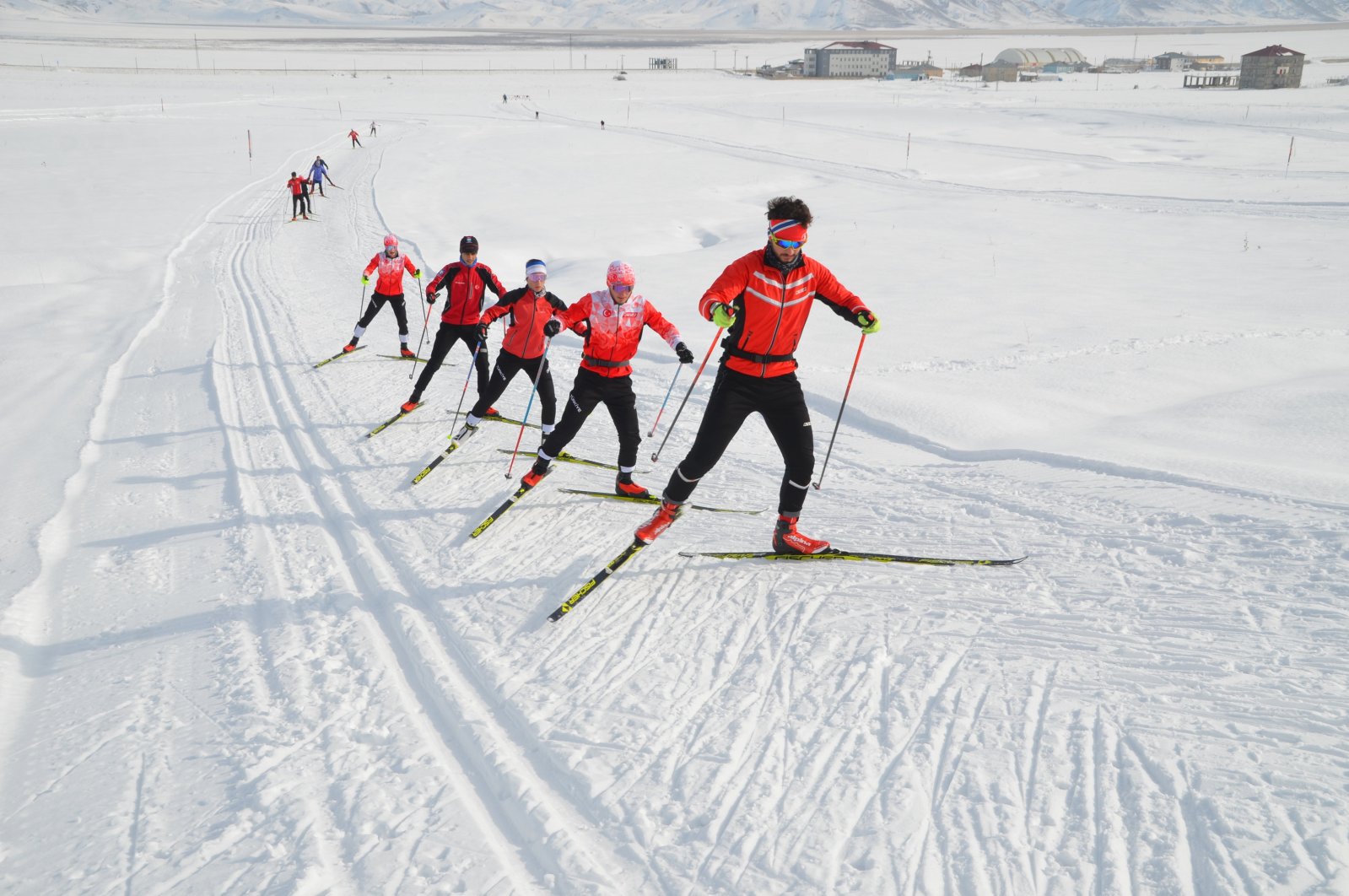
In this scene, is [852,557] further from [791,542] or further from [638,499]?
[638,499]

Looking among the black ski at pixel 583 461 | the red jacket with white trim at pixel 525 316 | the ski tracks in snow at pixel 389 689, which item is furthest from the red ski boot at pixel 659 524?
the red jacket with white trim at pixel 525 316

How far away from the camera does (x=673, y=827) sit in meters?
3.25

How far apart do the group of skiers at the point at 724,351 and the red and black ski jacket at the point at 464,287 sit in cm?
79

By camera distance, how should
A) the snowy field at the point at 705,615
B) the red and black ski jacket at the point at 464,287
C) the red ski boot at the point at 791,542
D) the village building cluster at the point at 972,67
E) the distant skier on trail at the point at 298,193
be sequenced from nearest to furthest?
1. the snowy field at the point at 705,615
2. the red ski boot at the point at 791,542
3. the red and black ski jacket at the point at 464,287
4. the distant skier on trail at the point at 298,193
5. the village building cluster at the point at 972,67

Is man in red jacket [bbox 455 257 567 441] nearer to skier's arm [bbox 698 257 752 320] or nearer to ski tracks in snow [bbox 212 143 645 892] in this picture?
ski tracks in snow [bbox 212 143 645 892]

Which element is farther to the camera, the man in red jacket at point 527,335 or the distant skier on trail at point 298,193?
the distant skier on trail at point 298,193

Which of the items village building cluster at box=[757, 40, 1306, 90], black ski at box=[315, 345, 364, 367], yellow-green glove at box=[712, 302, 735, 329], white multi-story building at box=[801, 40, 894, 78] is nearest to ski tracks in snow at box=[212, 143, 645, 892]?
yellow-green glove at box=[712, 302, 735, 329]

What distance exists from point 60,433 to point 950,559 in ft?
25.6

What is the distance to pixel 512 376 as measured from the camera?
7371mm

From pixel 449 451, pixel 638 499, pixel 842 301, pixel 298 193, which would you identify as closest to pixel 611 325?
pixel 638 499

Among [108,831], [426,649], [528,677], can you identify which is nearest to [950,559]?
[528,677]

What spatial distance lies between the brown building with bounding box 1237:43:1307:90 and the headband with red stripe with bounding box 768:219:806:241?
6744 centimetres

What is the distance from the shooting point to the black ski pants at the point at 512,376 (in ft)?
24.0

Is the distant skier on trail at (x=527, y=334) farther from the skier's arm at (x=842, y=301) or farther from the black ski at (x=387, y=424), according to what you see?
the skier's arm at (x=842, y=301)
